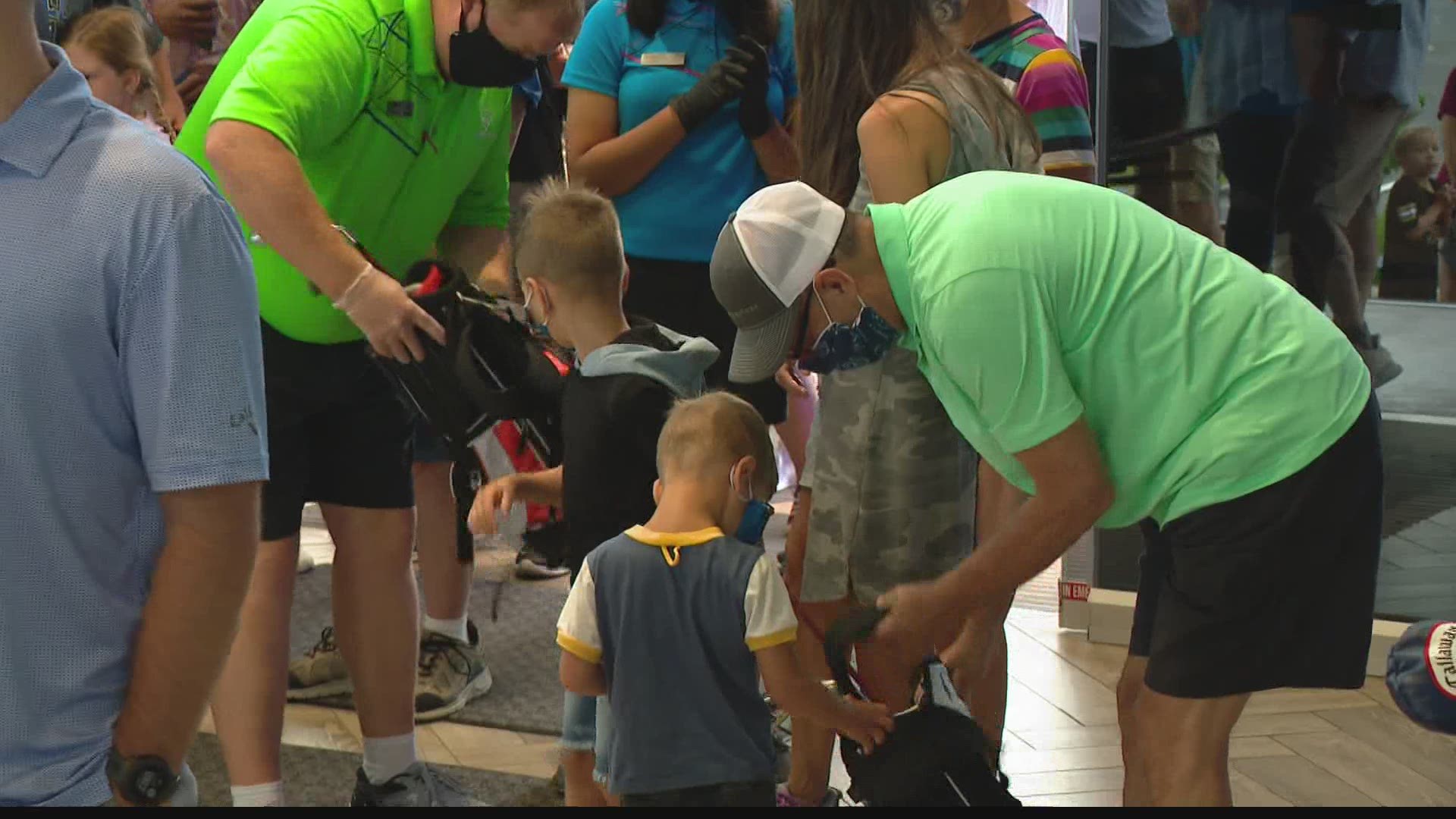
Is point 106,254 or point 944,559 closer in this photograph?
point 106,254

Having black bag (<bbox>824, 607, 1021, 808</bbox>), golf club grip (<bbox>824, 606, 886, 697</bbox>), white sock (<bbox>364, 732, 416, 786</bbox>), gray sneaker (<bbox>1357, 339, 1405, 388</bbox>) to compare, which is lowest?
white sock (<bbox>364, 732, 416, 786</bbox>)

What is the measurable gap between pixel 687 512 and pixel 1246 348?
798 millimetres

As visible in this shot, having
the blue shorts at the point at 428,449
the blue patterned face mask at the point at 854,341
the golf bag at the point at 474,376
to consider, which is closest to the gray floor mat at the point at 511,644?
the blue shorts at the point at 428,449

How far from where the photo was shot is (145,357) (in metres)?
1.29

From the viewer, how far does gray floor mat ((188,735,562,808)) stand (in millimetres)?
3076

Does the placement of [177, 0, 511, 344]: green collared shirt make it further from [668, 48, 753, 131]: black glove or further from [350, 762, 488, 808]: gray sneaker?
[350, 762, 488, 808]: gray sneaker

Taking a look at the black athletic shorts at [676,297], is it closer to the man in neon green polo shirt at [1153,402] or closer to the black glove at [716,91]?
the black glove at [716,91]

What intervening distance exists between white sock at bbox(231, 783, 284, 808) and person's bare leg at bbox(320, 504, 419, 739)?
229mm

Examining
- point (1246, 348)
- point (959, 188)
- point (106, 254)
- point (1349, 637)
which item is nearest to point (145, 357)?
point (106, 254)

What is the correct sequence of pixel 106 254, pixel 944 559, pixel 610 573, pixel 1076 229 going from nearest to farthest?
pixel 106 254, pixel 1076 229, pixel 610 573, pixel 944 559

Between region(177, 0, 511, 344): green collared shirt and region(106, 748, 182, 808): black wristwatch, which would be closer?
region(106, 748, 182, 808): black wristwatch

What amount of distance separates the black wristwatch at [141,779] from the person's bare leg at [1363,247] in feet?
11.2

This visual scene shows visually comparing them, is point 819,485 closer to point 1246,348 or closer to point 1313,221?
point 1246,348

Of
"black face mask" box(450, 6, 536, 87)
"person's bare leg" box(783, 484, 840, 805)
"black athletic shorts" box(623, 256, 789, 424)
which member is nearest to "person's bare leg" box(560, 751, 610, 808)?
"person's bare leg" box(783, 484, 840, 805)
